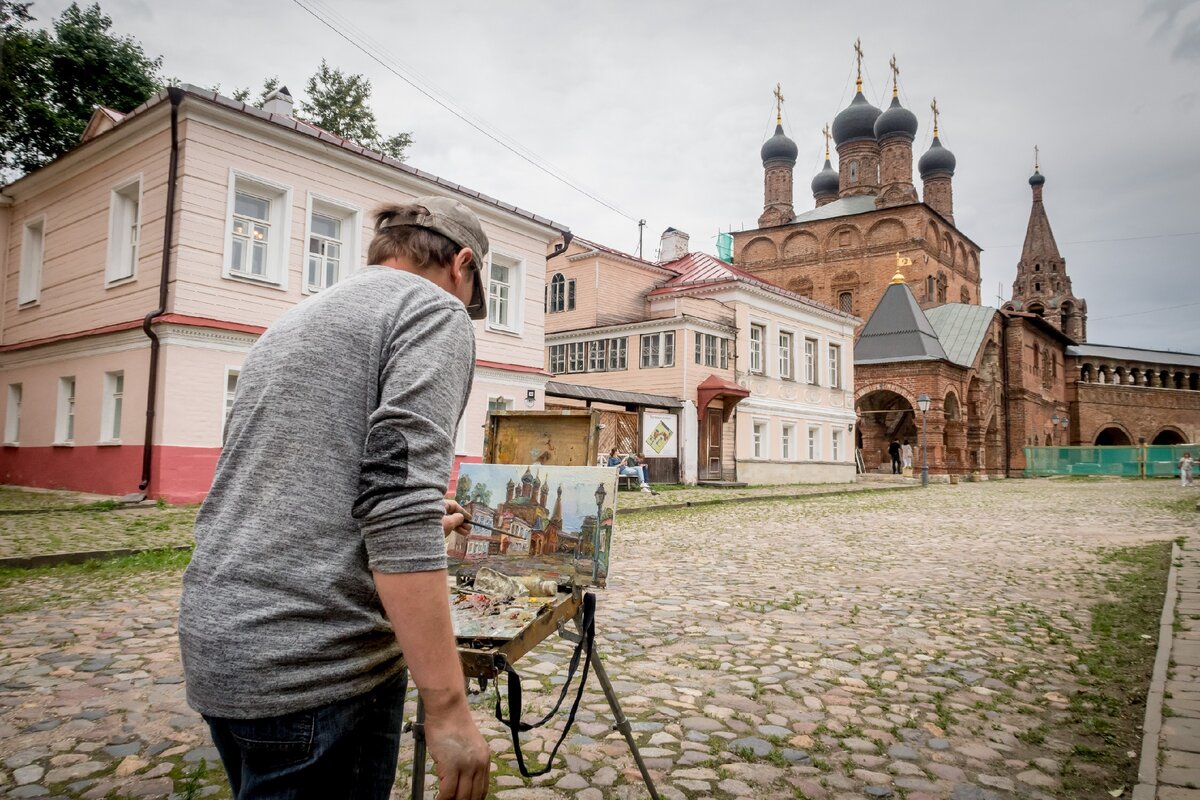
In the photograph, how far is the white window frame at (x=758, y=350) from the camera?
30077mm

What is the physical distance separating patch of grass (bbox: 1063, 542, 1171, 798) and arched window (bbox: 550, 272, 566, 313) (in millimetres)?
24297

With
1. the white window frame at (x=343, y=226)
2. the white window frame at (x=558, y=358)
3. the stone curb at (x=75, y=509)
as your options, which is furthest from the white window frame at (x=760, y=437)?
the stone curb at (x=75, y=509)

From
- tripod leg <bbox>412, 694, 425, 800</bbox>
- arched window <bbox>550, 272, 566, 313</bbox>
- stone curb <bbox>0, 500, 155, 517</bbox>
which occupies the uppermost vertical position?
arched window <bbox>550, 272, 566, 313</bbox>

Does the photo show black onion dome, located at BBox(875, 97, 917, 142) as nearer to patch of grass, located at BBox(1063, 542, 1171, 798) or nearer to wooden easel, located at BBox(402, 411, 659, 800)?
patch of grass, located at BBox(1063, 542, 1171, 798)

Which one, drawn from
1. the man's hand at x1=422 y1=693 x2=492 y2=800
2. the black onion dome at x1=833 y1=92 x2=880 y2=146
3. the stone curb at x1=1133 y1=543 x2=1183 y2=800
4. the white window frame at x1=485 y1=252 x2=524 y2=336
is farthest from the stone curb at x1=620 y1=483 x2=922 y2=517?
the black onion dome at x1=833 y1=92 x2=880 y2=146

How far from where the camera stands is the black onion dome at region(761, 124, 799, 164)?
59375 millimetres

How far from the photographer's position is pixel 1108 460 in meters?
47.8

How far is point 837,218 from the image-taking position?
5441 cm

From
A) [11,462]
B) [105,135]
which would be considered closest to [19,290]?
[11,462]

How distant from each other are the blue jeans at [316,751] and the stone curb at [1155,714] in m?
3.19

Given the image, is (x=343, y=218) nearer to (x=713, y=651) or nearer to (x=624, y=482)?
(x=624, y=482)

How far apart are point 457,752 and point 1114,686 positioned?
506 centimetres

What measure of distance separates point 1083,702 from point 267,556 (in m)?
4.96

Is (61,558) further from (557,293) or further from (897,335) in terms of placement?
(897,335)
